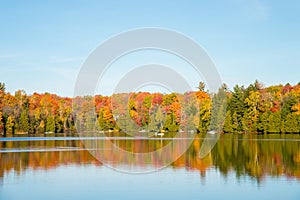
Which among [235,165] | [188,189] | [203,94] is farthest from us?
[203,94]

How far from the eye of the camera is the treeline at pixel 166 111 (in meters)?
73.5

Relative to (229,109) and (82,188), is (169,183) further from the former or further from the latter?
(229,109)

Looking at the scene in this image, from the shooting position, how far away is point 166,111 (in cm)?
8200

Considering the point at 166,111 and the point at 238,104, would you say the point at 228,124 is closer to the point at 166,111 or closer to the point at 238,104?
the point at 238,104

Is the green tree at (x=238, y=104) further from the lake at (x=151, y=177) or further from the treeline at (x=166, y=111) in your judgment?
the lake at (x=151, y=177)

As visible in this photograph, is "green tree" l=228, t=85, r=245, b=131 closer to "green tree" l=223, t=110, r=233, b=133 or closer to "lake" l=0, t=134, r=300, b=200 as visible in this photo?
"green tree" l=223, t=110, r=233, b=133

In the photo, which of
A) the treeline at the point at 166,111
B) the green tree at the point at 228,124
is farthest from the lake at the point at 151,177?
the green tree at the point at 228,124

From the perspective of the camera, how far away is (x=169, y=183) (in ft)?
59.4

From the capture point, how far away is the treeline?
73500 millimetres

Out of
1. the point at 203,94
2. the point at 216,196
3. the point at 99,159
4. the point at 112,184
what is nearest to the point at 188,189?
the point at 216,196

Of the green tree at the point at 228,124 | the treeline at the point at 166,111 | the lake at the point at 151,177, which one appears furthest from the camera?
the green tree at the point at 228,124

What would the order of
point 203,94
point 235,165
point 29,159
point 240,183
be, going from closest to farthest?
point 240,183 → point 235,165 → point 29,159 → point 203,94

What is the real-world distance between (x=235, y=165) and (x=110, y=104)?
61.6 meters

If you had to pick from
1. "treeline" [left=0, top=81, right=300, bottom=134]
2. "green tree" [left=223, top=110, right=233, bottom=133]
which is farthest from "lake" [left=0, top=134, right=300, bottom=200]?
"green tree" [left=223, top=110, right=233, bottom=133]
